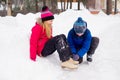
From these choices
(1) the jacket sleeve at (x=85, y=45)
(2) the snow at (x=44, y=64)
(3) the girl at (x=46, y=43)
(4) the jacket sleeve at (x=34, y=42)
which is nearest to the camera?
(2) the snow at (x=44, y=64)

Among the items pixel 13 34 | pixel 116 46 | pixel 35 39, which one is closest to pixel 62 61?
pixel 35 39

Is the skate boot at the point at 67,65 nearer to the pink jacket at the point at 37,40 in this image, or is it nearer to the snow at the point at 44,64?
the snow at the point at 44,64

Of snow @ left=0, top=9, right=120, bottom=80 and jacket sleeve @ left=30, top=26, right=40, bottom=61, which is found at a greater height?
jacket sleeve @ left=30, top=26, right=40, bottom=61

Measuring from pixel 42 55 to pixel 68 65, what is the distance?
60cm

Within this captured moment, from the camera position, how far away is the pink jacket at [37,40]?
19.7ft

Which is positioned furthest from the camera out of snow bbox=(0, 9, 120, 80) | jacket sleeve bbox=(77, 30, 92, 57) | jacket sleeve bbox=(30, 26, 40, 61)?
jacket sleeve bbox=(77, 30, 92, 57)

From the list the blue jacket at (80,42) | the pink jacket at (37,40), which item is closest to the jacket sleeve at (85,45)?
the blue jacket at (80,42)

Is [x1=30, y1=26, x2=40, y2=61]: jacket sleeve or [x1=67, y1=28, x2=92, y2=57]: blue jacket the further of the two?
[x1=67, y1=28, x2=92, y2=57]: blue jacket

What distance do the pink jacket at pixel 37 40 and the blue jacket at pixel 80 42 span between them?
48cm

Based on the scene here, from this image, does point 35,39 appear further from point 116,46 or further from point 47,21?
point 116,46

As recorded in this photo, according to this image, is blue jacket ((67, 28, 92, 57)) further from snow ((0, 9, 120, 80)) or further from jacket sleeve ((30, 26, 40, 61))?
jacket sleeve ((30, 26, 40, 61))

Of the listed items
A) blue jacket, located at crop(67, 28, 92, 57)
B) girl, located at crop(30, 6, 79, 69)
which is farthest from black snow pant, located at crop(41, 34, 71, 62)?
blue jacket, located at crop(67, 28, 92, 57)

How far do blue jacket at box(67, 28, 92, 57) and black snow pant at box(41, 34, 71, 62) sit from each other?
0.28 m

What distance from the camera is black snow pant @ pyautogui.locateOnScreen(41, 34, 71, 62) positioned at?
6.10 meters
